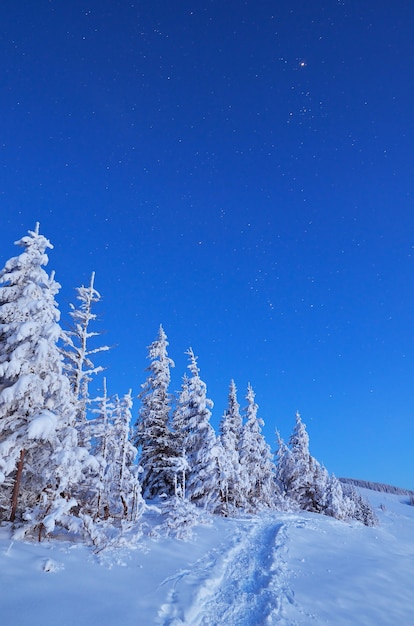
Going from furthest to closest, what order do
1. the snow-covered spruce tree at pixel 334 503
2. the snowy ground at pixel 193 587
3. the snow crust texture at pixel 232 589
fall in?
the snow-covered spruce tree at pixel 334 503 → the snow crust texture at pixel 232 589 → the snowy ground at pixel 193 587

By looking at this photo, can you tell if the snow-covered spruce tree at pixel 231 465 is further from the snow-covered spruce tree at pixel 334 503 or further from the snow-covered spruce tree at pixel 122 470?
the snow-covered spruce tree at pixel 334 503

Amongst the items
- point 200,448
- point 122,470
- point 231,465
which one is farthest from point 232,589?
point 231,465

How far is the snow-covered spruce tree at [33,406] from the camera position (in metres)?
13.0

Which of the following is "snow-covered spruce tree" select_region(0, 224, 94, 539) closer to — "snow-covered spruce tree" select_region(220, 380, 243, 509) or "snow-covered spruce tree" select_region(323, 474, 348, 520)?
"snow-covered spruce tree" select_region(220, 380, 243, 509)

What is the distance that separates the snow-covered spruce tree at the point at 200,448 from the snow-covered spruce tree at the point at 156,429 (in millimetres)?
1574

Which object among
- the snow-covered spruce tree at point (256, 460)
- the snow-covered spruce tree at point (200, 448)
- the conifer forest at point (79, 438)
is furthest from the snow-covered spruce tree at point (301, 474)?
the snow-covered spruce tree at point (200, 448)

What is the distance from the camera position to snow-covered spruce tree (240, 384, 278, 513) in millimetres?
36528

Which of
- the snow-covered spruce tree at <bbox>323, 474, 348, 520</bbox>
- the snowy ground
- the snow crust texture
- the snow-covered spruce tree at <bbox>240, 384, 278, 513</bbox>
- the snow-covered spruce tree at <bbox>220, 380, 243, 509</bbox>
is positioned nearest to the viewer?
the snowy ground

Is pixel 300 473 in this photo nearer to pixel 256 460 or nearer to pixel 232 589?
pixel 256 460

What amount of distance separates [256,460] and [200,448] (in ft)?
41.0

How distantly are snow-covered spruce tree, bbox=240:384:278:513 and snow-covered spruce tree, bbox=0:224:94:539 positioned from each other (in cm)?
2480

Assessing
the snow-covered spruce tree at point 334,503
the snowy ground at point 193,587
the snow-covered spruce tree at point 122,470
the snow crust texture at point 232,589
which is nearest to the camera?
the snowy ground at point 193,587

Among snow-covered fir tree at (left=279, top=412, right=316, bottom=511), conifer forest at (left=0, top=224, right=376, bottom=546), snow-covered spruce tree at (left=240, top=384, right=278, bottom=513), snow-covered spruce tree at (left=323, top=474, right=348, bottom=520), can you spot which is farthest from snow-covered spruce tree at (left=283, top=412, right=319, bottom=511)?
conifer forest at (left=0, top=224, right=376, bottom=546)

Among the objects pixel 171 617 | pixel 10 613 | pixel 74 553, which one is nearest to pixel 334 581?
pixel 171 617
